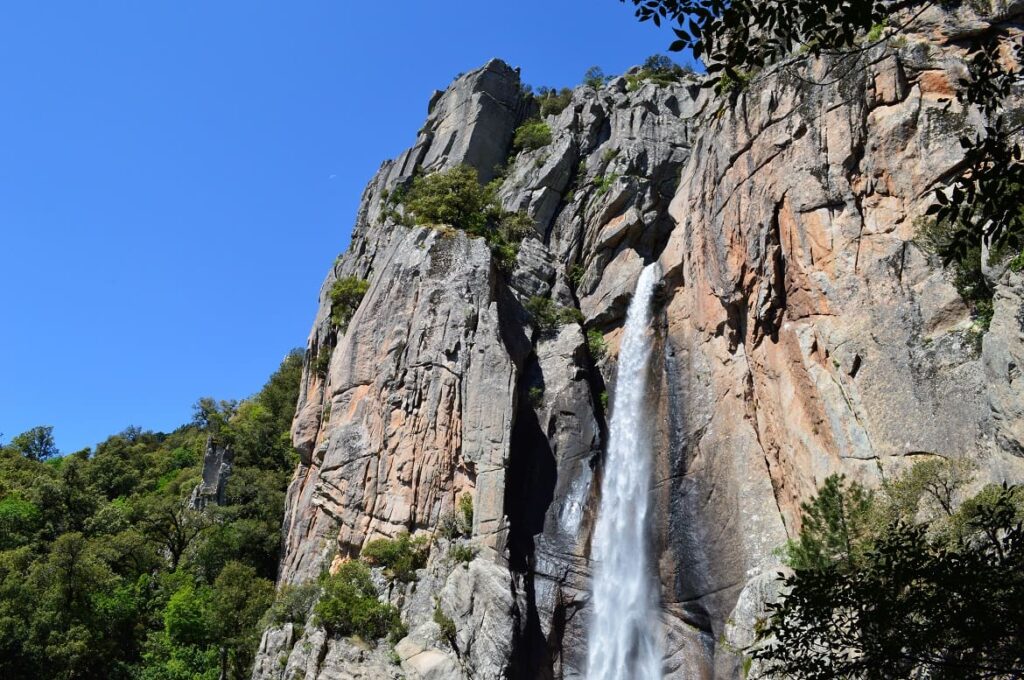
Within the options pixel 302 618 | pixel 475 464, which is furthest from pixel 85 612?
pixel 475 464

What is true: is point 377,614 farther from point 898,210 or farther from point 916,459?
point 898,210

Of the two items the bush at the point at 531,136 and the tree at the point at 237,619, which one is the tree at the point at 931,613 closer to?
the tree at the point at 237,619

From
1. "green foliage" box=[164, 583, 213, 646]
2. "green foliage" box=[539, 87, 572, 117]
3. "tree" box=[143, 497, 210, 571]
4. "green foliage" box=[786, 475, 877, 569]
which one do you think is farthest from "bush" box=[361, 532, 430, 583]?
"green foliage" box=[539, 87, 572, 117]

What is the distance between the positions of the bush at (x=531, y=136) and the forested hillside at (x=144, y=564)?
64.9 feet

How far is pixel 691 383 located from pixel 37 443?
5971 centimetres

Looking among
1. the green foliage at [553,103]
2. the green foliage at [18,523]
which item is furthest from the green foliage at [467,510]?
the green foliage at [553,103]

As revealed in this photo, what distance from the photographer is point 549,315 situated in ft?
110

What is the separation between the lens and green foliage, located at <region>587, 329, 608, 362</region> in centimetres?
3306

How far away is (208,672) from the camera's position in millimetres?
31875

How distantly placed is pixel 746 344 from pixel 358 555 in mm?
14891

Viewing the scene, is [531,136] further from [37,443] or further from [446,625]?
[37,443]

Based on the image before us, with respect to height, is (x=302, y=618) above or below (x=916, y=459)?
below

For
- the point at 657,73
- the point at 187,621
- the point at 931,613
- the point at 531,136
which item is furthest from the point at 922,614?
the point at 657,73

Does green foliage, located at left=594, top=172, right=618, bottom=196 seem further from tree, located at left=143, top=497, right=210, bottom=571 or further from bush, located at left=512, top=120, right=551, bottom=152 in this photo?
tree, located at left=143, top=497, right=210, bottom=571
